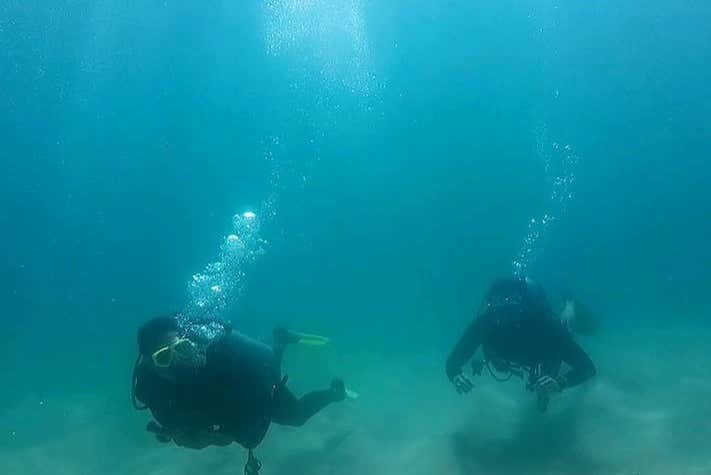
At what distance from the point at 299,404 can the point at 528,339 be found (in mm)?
2799

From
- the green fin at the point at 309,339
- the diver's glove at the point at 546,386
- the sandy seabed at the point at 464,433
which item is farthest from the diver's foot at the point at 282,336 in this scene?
the diver's glove at the point at 546,386

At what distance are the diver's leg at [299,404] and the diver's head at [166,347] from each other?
159cm

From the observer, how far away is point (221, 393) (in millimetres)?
4949

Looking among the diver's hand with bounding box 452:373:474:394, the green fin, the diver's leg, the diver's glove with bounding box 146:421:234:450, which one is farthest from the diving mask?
the green fin

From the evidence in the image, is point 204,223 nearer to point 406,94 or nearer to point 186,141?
point 186,141

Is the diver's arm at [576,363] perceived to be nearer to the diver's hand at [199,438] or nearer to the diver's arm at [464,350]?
the diver's arm at [464,350]

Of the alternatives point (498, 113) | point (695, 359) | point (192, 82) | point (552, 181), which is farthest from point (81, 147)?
point (695, 359)

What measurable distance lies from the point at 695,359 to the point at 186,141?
73511 mm

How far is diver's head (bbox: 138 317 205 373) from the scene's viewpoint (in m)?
4.64

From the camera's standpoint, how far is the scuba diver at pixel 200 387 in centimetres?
479

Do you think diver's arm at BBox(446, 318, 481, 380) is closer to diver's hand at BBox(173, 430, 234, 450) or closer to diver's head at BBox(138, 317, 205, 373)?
diver's hand at BBox(173, 430, 234, 450)

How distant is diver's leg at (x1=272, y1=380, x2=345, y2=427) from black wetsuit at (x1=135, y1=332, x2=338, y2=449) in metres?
0.76

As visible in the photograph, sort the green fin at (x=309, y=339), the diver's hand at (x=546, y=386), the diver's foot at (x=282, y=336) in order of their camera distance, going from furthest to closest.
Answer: the green fin at (x=309, y=339) < the diver's foot at (x=282, y=336) < the diver's hand at (x=546, y=386)

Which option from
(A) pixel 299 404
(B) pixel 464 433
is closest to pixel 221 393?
(A) pixel 299 404
